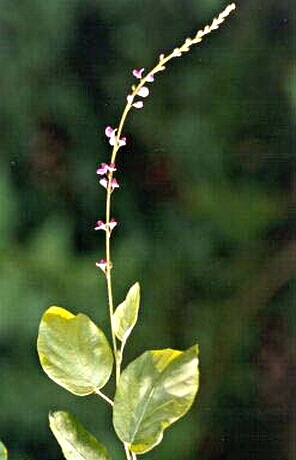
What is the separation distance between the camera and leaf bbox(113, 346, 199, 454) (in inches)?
18.9

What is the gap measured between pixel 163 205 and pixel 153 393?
0.38 metres

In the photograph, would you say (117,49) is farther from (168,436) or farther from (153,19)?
(168,436)

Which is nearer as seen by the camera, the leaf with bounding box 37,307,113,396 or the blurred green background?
the leaf with bounding box 37,307,113,396

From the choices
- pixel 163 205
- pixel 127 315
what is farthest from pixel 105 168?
pixel 163 205

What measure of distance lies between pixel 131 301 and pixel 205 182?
14.3 inches

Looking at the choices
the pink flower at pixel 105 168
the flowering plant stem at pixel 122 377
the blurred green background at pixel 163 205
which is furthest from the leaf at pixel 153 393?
the blurred green background at pixel 163 205

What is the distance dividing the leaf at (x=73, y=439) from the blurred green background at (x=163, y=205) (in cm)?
35

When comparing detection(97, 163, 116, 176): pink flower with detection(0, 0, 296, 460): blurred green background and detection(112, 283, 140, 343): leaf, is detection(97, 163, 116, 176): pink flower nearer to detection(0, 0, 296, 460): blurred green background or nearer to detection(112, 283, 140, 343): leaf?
detection(112, 283, 140, 343): leaf

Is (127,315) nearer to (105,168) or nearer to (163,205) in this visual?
(105,168)

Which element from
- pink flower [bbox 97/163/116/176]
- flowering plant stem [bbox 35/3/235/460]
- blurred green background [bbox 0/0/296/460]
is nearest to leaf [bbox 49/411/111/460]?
flowering plant stem [bbox 35/3/235/460]

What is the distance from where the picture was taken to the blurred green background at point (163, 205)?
84 centimetres

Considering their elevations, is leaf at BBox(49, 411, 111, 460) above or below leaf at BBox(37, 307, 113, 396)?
below

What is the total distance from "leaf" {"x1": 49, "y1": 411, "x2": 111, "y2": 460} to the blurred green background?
35 centimetres

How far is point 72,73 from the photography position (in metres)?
0.85
